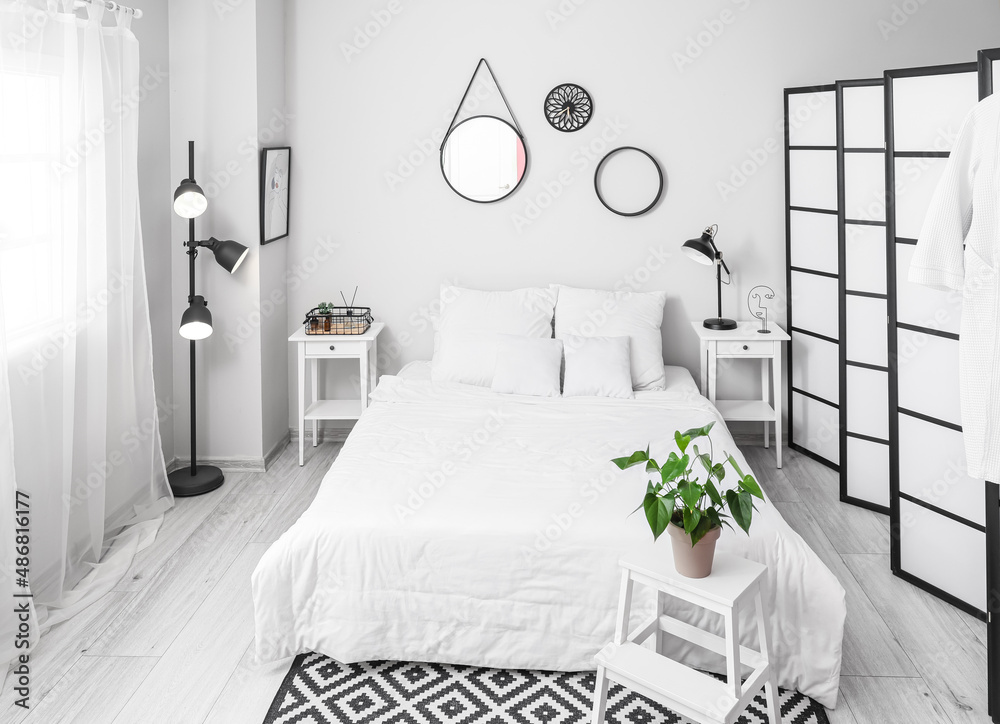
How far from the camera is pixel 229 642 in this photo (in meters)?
2.92

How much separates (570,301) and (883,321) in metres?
1.53

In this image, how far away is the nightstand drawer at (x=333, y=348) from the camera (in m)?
4.61

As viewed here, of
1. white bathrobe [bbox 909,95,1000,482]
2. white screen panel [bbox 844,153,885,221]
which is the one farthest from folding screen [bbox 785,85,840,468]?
white bathrobe [bbox 909,95,1000,482]

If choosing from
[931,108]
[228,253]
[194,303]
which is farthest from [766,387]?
[194,303]

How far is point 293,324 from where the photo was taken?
5059 mm

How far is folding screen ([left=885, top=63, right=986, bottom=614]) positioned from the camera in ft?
10.1

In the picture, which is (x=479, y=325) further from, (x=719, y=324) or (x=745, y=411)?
(x=745, y=411)

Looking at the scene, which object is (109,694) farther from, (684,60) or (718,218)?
(684,60)

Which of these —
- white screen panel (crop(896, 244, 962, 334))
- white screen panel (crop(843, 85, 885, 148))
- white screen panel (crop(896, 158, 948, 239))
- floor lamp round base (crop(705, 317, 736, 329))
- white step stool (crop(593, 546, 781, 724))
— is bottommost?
white step stool (crop(593, 546, 781, 724))

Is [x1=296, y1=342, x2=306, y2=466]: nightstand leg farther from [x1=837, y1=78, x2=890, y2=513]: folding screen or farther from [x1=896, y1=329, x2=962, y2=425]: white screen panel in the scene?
[x1=896, y1=329, x2=962, y2=425]: white screen panel

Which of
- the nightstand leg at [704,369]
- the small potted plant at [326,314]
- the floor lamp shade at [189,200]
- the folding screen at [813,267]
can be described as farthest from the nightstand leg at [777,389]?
the floor lamp shade at [189,200]

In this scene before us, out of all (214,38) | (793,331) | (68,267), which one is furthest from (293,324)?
(793,331)

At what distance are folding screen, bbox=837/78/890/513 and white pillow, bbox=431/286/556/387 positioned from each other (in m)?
1.49

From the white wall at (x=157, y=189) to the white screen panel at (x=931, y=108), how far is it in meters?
3.34
